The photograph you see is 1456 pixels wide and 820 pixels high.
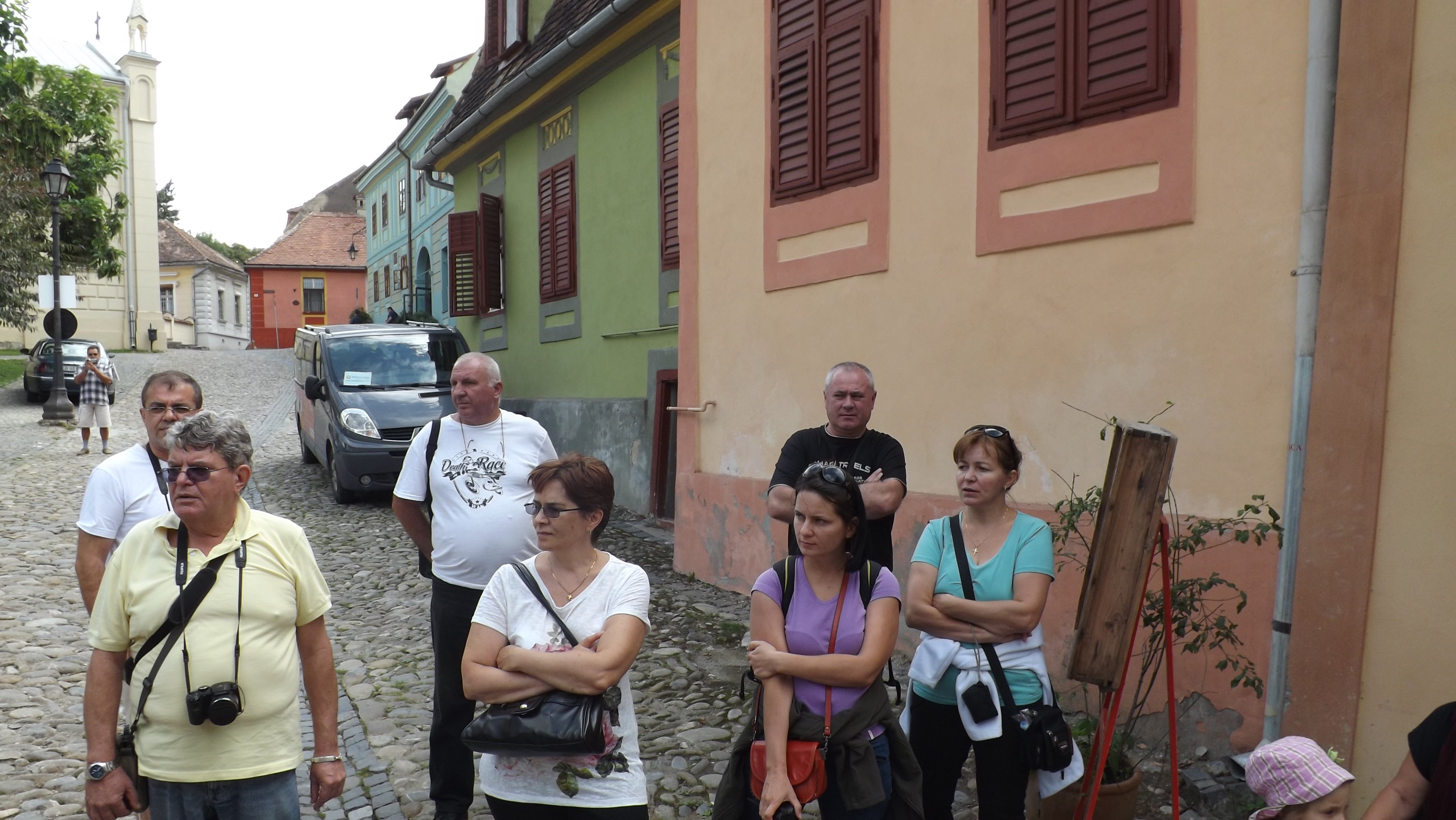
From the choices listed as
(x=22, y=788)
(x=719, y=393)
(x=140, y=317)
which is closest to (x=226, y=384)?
(x=140, y=317)

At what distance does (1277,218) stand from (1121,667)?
2500 millimetres

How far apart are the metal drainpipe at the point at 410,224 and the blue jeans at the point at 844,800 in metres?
26.3

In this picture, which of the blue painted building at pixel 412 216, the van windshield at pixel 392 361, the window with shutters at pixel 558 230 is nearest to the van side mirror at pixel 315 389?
the van windshield at pixel 392 361

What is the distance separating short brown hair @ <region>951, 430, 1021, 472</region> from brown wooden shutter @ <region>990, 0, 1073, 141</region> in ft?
8.55

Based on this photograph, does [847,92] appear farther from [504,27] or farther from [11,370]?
[11,370]

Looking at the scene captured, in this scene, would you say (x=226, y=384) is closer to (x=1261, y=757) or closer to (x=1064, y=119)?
A: (x=1064, y=119)

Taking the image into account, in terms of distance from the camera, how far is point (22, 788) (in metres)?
4.69

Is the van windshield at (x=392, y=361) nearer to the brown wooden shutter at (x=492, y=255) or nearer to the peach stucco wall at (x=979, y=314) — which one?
the brown wooden shutter at (x=492, y=255)

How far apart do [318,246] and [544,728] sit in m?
57.5

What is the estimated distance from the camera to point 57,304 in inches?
756

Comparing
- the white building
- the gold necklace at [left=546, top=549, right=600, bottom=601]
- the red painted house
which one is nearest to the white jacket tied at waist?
the gold necklace at [left=546, top=549, right=600, bottom=601]

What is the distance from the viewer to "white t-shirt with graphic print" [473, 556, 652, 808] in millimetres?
2828

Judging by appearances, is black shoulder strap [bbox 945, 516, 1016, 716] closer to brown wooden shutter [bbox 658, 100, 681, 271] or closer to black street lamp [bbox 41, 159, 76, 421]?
brown wooden shutter [bbox 658, 100, 681, 271]

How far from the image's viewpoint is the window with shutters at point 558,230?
1328cm
